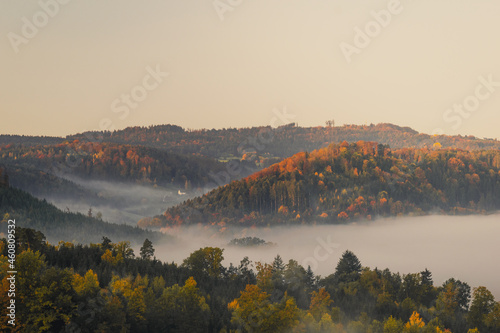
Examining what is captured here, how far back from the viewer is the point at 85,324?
124688 mm

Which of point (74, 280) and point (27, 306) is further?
point (74, 280)

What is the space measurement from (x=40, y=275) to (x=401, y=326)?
90.1 metres

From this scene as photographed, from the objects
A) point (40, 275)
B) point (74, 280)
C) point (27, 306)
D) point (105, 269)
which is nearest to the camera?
point (27, 306)

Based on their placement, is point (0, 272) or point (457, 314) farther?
point (457, 314)

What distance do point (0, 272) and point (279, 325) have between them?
60.7 m

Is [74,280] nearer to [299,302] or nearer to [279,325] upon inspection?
[279,325]

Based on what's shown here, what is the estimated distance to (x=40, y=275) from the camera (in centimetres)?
12900

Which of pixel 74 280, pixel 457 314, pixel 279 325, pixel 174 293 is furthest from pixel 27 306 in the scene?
pixel 457 314

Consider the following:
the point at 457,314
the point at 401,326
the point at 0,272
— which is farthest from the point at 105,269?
the point at 457,314

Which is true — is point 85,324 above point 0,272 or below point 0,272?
below

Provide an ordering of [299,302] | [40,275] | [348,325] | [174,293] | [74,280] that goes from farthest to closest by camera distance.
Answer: [299,302] < [348,325] < [174,293] < [74,280] < [40,275]

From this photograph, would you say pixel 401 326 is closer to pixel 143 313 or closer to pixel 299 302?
pixel 299 302

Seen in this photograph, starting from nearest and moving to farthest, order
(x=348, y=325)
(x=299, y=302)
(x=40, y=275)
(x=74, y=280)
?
(x=40, y=275), (x=74, y=280), (x=348, y=325), (x=299, y=302)

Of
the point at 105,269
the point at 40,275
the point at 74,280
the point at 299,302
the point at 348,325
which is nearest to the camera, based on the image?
the point at 40,275
